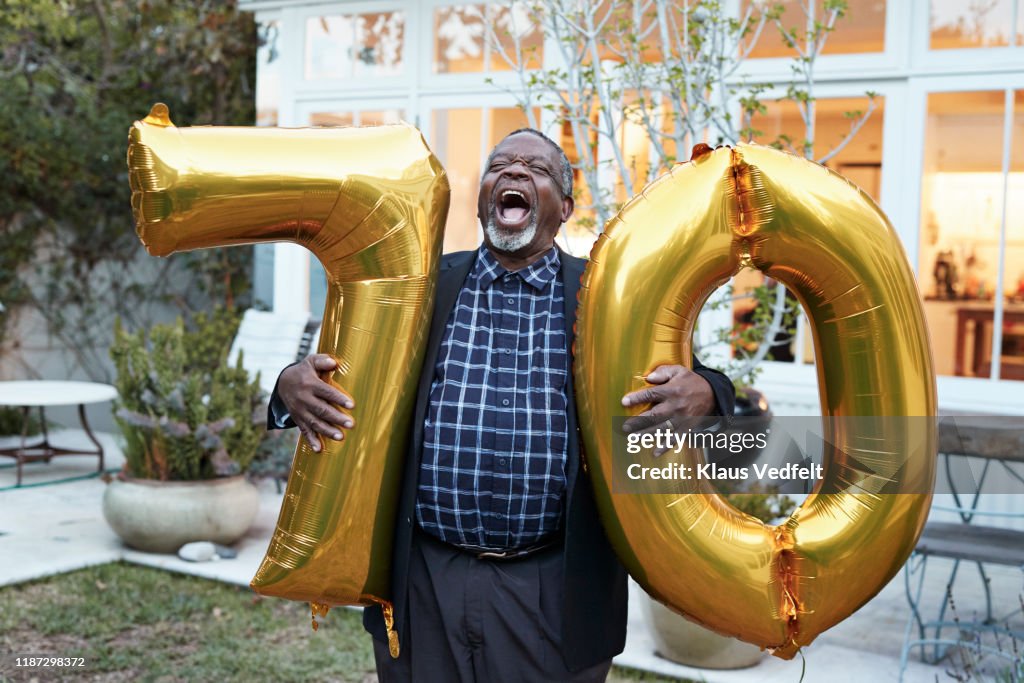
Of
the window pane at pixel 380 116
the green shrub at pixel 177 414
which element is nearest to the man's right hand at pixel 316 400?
the green shrub at pixel 177 414

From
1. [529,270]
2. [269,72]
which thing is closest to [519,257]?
[529,270]

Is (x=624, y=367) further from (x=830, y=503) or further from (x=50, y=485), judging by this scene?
(x=50, y=485)

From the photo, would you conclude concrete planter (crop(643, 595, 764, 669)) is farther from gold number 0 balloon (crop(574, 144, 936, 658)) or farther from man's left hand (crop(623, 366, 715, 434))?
man's left hand (crop(623, 366, 715, 434))

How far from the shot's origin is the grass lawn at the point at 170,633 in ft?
11.0

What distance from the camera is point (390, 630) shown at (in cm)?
186

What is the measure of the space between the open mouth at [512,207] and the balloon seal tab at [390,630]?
711 mm

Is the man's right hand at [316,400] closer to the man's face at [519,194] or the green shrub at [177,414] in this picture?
the man's face at [519,194]

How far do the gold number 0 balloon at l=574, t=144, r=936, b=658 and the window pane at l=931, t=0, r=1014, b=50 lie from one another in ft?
11.4

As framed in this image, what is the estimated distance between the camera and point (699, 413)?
1.68 m

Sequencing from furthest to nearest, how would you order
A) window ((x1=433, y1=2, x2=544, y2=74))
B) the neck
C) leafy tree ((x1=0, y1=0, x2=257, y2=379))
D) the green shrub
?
leafy tree ((x1=0, y1=0, x2=257, y2=379)), window ((x1=433, y1=2, x2=544, y2=74)), the green shrub, the neck

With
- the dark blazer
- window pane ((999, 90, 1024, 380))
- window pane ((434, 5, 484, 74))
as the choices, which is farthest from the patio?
window pane ((434, 5, 484, 74))

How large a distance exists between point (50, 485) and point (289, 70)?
279 cm

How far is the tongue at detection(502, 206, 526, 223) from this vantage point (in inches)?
71.9

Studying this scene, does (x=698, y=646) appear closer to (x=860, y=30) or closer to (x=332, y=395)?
(x=332, y=395)
